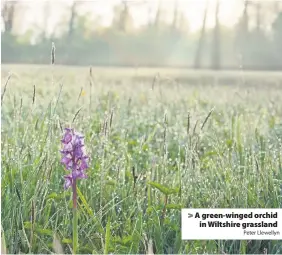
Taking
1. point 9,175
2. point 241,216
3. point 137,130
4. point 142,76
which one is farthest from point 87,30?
point 241,216

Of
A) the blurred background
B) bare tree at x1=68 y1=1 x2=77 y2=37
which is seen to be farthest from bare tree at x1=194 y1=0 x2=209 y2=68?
bare tree at x1=68 y1=1 x2=77 y2=37

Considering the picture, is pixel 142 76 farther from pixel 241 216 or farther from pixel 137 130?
pixel 241 216

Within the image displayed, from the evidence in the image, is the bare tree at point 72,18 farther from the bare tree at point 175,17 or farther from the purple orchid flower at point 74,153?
the purple orchid flower at point 74,153

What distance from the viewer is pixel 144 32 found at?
9.36 feet

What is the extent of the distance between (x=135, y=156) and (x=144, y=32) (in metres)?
0.51

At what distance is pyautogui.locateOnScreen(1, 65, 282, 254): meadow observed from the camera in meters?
2.51

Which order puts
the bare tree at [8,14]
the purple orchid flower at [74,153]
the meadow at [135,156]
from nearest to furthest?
the purple orchid flower at [74,153] < the meadow at [135,156] < the bare tree at [8,14]

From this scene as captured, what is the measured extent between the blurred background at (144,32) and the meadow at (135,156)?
0.25 feet

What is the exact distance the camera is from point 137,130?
120 inches

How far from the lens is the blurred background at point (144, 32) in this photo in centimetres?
278

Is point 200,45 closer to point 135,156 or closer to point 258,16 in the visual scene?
point 258,16

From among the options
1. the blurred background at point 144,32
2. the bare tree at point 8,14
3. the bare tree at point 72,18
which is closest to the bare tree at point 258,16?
the blurred background at point 144,32

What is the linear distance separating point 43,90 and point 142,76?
435 mm

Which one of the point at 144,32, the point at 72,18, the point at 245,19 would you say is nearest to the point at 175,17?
the point at 144,32
